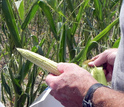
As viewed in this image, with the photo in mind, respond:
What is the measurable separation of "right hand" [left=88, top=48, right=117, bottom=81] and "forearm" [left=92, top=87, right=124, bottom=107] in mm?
318

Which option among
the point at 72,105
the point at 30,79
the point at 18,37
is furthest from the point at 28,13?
the point at 72,105

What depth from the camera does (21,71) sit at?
Result: 57.7 inches

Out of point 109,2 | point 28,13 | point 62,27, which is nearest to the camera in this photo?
point 28,13

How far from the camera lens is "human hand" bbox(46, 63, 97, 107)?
869 millimetres

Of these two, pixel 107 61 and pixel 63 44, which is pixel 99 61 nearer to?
pixel 107 61

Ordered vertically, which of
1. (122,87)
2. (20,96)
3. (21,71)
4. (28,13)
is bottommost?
(20,96)

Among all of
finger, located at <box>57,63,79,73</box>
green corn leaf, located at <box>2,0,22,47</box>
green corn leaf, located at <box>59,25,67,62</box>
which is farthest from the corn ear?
green corn leaf, located at <box>59,25,67,62</box>

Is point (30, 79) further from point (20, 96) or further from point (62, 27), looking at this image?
point (62, 27)

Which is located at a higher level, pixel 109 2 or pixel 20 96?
pixel 109 2

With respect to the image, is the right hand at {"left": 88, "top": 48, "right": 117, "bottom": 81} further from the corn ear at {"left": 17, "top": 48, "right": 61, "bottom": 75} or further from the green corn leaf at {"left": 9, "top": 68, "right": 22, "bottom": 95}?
the green corn leaf at {"left": 9, "top": 68, "right": 22, "bottom": 95}

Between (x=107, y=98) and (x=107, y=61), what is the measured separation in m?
0.38

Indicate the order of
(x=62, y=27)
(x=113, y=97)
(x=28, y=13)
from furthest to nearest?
(x=62, y=27) → (x=28, y=13) → (x=113, y=97)

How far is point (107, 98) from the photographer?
820 millimetres

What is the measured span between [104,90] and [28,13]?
70 cm
